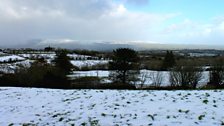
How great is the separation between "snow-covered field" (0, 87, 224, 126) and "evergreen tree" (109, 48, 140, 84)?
123ft

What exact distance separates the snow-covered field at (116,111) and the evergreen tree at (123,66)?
37.4 m

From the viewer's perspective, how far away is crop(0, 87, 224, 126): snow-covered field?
9.95 m

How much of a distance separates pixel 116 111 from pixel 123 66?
4229 centimetres

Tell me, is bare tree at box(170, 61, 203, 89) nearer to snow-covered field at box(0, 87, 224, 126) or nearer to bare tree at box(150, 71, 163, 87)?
bare tree at box(150, 71, 163, 87)

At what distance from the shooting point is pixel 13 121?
1256 cm

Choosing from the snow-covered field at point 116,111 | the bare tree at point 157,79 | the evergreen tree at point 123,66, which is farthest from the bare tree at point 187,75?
the snow-covered field at point 116,111

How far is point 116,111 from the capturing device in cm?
1192

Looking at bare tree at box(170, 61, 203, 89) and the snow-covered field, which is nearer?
the snow-covered field

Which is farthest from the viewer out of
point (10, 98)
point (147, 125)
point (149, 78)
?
point (149, 78)

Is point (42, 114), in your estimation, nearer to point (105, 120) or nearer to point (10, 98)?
point (105, 120)

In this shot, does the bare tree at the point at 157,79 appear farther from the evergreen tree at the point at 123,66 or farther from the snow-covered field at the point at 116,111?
the snow-covered field at the point at 116,111

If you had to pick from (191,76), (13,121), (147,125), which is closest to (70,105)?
(13,121)

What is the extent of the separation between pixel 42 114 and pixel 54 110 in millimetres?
762

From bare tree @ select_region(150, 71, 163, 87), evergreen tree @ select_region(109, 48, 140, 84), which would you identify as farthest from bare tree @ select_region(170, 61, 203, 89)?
evergreen tree @ select_region(109, 48, 140, 84)
